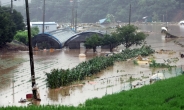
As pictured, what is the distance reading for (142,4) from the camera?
10975 centimetres

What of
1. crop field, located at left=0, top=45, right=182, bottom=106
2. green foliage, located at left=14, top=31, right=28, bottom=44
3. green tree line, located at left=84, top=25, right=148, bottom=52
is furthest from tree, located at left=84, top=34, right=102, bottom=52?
green foliage, located at left=14, top=31, right=28, bottom=44

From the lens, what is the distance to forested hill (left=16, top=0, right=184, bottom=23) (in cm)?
10594

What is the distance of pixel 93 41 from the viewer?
39.7 metres

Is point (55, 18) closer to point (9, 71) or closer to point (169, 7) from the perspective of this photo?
point (169, 7)

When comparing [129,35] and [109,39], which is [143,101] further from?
[129,35]

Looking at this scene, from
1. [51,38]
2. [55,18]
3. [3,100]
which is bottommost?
[3,100]

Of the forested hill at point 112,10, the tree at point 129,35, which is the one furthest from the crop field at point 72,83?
the forested hill at point 112,10

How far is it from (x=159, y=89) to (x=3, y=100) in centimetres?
751

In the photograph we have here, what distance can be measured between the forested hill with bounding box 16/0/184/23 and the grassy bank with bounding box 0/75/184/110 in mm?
89583

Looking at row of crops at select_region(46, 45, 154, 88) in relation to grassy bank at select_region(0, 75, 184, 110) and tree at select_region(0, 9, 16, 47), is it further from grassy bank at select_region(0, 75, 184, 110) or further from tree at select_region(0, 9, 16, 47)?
tree at select_region(0, 9, 16, 47)

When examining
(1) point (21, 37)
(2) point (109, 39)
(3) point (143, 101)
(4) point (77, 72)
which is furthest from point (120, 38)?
(3) point (143, 101)

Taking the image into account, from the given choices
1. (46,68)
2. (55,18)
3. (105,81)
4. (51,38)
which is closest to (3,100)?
(105,81)

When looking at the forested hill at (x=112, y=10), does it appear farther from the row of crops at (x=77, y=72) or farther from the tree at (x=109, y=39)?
the row of crops at (x=77, y=72)

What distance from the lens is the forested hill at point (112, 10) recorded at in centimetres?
10594
